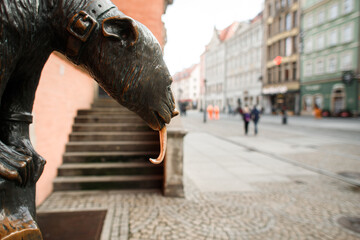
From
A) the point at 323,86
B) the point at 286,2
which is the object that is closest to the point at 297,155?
the point at 323,86

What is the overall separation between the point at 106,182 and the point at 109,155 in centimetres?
63

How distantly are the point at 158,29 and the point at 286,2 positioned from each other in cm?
3516

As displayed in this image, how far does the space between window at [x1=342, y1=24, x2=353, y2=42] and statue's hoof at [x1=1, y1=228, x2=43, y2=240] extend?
3078cm

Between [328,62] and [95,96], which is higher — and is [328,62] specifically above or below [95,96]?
above

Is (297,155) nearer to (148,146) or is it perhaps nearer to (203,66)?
(148,146)

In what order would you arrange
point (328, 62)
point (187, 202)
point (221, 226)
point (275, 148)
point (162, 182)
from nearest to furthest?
1. point (221, 226)
2. point (187, 202)
3. point (162, 182)
4. point (275, 148)
5. point (328, 62)

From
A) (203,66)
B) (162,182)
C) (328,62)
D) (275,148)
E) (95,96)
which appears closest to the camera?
(162,182)

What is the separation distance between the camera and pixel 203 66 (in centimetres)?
6150

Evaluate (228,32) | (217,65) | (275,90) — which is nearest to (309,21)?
(275,90)

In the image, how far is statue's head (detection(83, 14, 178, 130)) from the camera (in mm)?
742

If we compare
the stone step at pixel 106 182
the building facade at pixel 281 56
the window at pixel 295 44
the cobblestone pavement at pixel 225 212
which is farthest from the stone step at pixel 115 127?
the window at pixel 295 44

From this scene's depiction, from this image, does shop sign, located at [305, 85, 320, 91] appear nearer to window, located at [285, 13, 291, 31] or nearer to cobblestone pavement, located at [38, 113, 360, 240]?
window, located at [285, 13, 291, 31]

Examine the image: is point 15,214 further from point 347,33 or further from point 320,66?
point 320,66

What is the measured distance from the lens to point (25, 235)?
26.2 inches
